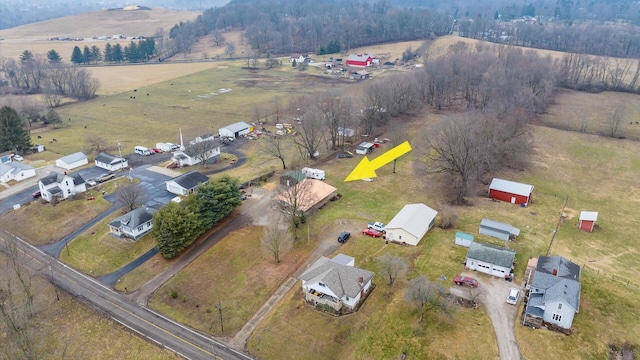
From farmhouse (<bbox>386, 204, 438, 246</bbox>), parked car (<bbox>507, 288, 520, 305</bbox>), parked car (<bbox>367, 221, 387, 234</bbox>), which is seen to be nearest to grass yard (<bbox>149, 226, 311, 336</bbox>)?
parked car (<bbox>367, 221, 387, 234</bbox>)

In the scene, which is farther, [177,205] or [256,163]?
[256,163]

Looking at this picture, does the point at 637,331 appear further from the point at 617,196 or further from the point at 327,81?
the point at 327,81

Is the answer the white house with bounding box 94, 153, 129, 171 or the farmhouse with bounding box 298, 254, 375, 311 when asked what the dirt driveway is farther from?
the white house with bounding box 94, 153, 129, 171

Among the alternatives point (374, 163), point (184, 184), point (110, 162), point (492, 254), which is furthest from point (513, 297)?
point (110, 162)

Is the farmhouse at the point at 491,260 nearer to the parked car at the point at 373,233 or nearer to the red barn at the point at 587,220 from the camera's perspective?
the parked car at the point at 373,233

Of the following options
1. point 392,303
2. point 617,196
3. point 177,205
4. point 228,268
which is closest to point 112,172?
point 177,205

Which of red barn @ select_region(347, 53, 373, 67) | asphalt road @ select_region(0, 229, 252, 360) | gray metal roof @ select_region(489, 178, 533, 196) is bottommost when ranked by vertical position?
asphalt road @ select_region(0, 229, 252, 360)
